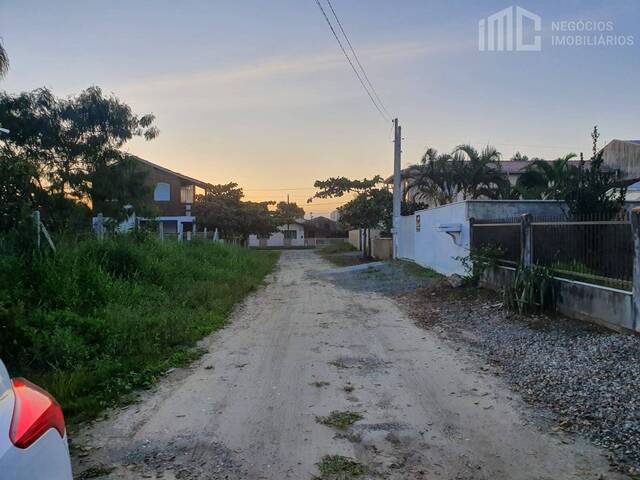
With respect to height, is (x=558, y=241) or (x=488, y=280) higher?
(x=558, y=241)

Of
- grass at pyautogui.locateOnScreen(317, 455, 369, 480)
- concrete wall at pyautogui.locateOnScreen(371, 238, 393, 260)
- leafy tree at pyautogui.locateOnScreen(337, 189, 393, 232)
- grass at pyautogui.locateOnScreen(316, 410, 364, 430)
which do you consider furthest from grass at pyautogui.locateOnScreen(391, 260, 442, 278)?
grass at pyautogui.locateOnScreen(317, 455, 369, 480)

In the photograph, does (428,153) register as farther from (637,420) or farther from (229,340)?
(637,420)

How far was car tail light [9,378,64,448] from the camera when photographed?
5.77 ft

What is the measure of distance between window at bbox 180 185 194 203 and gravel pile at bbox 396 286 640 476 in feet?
101

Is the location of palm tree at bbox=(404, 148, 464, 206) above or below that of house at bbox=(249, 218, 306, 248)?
above

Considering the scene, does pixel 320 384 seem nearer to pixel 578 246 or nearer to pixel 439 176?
pixel 578 246

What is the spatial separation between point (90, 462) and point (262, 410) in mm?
1509

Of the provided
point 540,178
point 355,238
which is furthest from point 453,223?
point 355,238

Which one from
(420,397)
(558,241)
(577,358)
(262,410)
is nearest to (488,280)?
(558,241)

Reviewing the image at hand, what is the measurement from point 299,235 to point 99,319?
58.8m

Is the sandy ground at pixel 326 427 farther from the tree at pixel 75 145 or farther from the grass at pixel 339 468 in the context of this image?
the tree at pixel 75 145

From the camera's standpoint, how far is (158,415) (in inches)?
177

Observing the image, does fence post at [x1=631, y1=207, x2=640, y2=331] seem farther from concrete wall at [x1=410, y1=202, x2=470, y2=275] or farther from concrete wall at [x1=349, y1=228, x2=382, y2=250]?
concrete wall at [x1=349, y1=228, x2=382, y2=250]

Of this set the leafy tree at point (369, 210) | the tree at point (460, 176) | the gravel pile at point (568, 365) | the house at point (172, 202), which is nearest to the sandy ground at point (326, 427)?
the gravel pile at point (568, 365)
